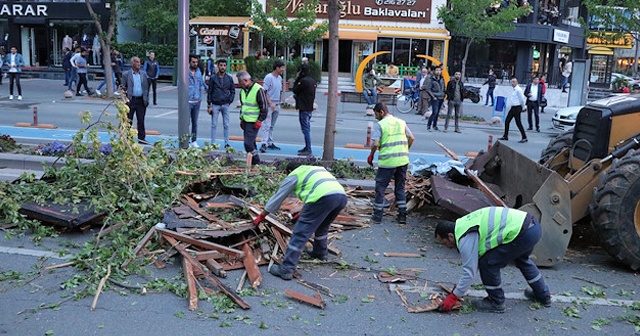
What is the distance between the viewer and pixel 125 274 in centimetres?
632

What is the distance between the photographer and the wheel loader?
6875mm

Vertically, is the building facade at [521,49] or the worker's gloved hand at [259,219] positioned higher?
the building facade at [521,49]

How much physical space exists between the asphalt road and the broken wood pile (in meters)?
4.91

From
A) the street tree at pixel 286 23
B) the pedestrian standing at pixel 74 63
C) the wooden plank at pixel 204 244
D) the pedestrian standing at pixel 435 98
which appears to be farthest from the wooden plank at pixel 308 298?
the street tree at pixel 286 23

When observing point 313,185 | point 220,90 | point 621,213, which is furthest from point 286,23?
point 621,213

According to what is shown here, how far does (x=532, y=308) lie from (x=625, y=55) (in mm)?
66711

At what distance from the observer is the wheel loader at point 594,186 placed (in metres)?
6.88

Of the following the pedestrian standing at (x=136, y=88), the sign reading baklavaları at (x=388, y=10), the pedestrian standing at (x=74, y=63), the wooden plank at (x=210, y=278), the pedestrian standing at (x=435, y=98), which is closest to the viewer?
the wooden plank at (x=210, y=278)

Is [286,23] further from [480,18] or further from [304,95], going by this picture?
[304,95]

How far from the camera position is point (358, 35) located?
3559 centimetres

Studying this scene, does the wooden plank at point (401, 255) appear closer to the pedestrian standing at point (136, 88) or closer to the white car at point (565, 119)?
the pedestrian standing at point (136, 88)

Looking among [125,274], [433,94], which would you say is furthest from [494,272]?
[433,94]

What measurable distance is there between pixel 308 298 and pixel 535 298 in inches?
86.1

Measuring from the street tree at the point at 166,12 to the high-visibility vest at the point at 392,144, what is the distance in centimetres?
2722
